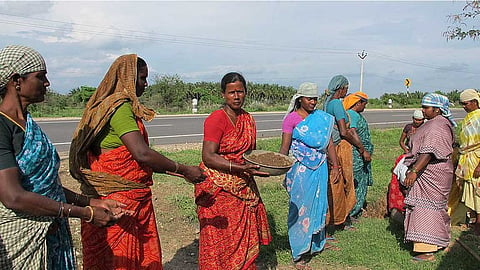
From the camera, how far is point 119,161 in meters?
2.98

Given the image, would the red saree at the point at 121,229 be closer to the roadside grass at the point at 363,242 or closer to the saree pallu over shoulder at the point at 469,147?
the roadside grass at the point at 363,242

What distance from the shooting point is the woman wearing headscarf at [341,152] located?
5.51 m

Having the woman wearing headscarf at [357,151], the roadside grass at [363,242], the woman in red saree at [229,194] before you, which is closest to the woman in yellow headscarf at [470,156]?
the roadside grass at [363,242]

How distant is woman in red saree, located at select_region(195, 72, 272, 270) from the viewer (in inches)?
143

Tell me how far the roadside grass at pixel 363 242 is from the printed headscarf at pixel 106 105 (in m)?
2.45

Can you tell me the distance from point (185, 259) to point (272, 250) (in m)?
0.98

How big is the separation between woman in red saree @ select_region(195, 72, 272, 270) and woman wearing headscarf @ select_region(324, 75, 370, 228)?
1.86 m

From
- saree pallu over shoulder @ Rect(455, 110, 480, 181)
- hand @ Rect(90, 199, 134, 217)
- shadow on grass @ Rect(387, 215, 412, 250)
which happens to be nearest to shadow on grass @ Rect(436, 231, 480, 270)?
shadow on grass @ Rect(387, 215, 412, 250)

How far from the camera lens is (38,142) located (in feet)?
7.42

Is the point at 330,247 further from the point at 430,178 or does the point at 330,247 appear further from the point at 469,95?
the point at 469,95

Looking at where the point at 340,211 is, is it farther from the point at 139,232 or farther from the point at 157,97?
the point at 157,97

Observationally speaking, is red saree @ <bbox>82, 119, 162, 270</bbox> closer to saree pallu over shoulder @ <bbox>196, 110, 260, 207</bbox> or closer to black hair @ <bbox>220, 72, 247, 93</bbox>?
saree pallu over shoulder @ <bbox>196, 110, 260, 207</bbox>

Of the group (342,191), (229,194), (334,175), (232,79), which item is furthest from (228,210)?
(342,191)

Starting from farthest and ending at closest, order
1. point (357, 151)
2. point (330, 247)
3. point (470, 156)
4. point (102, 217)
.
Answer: point (357, 151) → point (470, 156) → point (330, 247) → point (102, 217)
